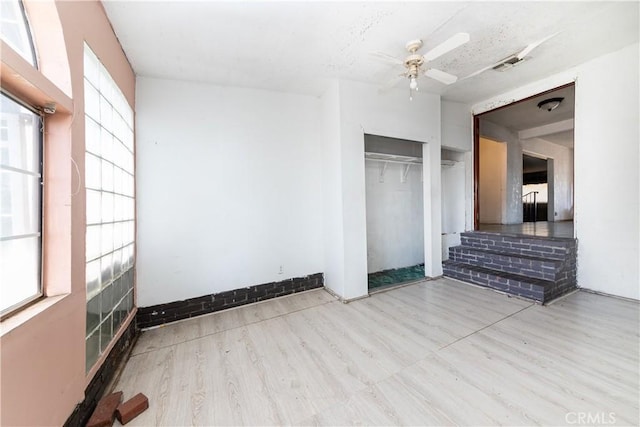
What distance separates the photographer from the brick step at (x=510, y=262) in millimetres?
2924

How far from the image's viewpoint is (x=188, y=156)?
9.03 ft

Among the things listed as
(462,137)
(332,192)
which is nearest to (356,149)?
(332,192)

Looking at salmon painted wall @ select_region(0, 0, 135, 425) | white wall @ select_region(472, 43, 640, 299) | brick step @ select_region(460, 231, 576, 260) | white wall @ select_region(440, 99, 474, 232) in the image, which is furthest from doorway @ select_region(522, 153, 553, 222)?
salmon painted wall @ select_region(0, 0, 135, 425)

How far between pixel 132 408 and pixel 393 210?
3.96 m

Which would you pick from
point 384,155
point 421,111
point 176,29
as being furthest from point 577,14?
point 176,29

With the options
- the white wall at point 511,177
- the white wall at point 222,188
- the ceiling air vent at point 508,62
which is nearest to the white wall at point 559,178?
the white wall at point 511,177

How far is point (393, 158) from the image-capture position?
13.1ft

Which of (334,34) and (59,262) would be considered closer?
(59,262)

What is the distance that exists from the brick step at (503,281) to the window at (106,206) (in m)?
4.21

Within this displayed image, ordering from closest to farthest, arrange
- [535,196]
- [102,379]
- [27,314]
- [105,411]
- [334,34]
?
[27,314] → [105,411] → [102,379] → [334,34] → [535,196]

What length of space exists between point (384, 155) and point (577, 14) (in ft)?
7.48

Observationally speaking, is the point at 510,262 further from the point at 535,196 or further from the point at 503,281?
the point at 535,196

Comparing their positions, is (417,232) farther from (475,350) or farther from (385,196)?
(475,350)
